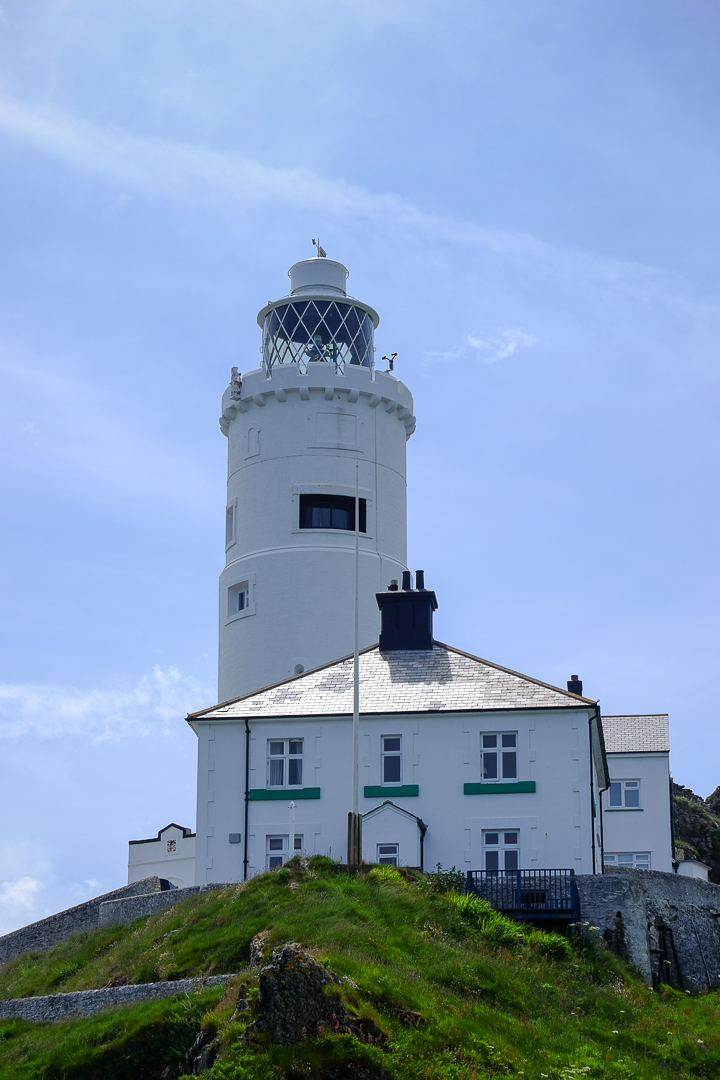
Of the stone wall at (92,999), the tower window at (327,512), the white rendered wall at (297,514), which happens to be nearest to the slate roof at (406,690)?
the white rendered wall at (297,514)

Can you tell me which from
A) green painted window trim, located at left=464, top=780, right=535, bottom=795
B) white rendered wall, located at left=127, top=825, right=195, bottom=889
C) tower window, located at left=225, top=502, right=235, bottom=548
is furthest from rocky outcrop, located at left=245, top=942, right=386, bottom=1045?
tower window, located at left=225, top=502, right=235, bottom=548

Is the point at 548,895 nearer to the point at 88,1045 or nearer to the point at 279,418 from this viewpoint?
the point at 88,1045

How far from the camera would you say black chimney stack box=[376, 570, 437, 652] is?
39.2 m

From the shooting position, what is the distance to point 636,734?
156ft

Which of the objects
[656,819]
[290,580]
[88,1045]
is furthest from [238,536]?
[88,1045]

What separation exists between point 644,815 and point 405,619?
12.2m

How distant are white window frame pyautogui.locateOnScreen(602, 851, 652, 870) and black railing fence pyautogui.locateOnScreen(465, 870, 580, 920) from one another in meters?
13.6

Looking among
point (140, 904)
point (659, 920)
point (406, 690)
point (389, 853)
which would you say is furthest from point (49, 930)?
point (659, 920)

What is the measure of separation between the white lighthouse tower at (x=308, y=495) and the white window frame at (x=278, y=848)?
13.2 metres

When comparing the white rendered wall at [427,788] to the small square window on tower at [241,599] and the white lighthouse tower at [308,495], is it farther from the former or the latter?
the small square window on tower at [241,599]

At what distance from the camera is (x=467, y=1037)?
22.9 meters

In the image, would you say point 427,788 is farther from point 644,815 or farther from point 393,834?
point 644,815

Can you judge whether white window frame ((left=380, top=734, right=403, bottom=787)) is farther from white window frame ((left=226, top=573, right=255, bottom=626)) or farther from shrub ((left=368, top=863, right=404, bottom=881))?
white window frame ((left=226, top=573, right=255, bottom=626))

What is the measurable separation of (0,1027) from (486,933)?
380 inches
